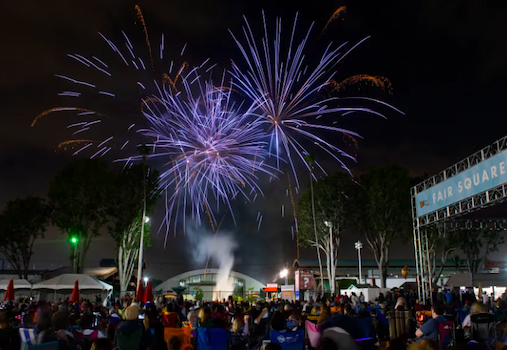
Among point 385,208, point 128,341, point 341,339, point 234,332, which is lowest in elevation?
point 234,332

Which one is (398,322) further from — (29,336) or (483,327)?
(29,336)

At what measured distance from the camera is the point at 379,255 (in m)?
39.9

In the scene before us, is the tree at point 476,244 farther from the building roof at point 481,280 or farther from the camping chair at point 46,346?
the camping chair at point 46,346

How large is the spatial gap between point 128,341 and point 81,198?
105ft

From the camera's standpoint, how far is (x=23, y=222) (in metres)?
42.8

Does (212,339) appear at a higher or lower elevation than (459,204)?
lower

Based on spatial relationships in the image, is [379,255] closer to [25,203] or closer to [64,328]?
[25,203]

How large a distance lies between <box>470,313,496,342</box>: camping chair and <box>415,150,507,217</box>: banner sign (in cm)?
1023

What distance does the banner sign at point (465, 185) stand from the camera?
16.5 meters

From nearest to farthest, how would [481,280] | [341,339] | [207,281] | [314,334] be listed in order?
[341,339] < [314,334] < [481,280] < [207,281]

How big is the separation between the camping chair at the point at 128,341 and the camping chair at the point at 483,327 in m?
5.26

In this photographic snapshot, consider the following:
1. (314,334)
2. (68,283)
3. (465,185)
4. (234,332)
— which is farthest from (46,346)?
(68,283)

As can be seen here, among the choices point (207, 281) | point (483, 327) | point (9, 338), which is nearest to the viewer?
point (483, 327)

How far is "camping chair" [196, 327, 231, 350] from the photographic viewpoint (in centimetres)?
809
